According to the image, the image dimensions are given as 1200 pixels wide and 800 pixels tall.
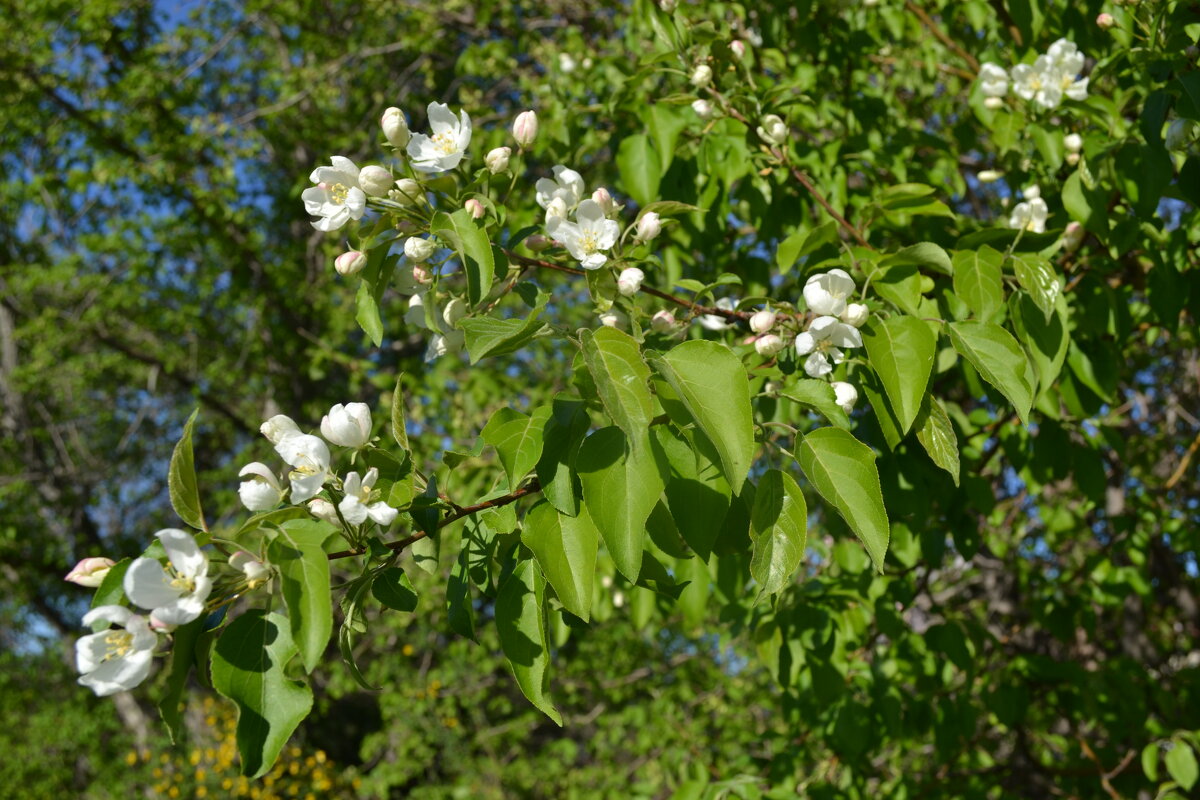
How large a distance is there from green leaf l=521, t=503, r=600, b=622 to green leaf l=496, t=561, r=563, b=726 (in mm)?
51

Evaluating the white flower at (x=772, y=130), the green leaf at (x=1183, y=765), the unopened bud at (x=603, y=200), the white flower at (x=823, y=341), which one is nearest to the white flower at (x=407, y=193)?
the unopened bud at (x=603, y=200)

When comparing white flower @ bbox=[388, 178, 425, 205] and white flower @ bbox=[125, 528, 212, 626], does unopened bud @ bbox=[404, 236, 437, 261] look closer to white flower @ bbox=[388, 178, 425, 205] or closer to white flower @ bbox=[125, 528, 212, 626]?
white flower @ bbox=[388, 178, 425, 205]

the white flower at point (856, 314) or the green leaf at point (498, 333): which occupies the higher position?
the green leaf at point (498, 333)

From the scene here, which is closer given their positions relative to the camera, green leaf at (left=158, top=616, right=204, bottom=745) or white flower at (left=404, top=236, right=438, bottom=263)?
green leaf at (left=158, top=616, right=204, bottom=745)

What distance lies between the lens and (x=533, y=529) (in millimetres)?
1069

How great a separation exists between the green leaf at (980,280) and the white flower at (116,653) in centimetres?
122

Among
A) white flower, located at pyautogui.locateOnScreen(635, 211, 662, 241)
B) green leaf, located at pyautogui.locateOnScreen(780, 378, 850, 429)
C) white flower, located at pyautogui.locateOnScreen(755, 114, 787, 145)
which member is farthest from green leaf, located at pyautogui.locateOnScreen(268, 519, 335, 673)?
white flower, located at pyautogui.locateOnScreen(755, 114, 787, 145)

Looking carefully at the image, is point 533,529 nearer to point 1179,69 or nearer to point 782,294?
point 1179,69

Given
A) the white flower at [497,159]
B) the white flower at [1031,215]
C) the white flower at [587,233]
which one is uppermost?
the white flower at [497,159]

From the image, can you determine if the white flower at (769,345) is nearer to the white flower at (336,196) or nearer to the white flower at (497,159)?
the white flower at (497,159)

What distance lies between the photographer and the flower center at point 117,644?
0.98 meters

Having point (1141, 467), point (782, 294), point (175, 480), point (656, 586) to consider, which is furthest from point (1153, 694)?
point (175, 480)

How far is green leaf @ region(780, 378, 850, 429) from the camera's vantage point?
3.90ft

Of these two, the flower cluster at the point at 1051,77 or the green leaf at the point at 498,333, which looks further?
the flower cluster at the point at 1051,77
